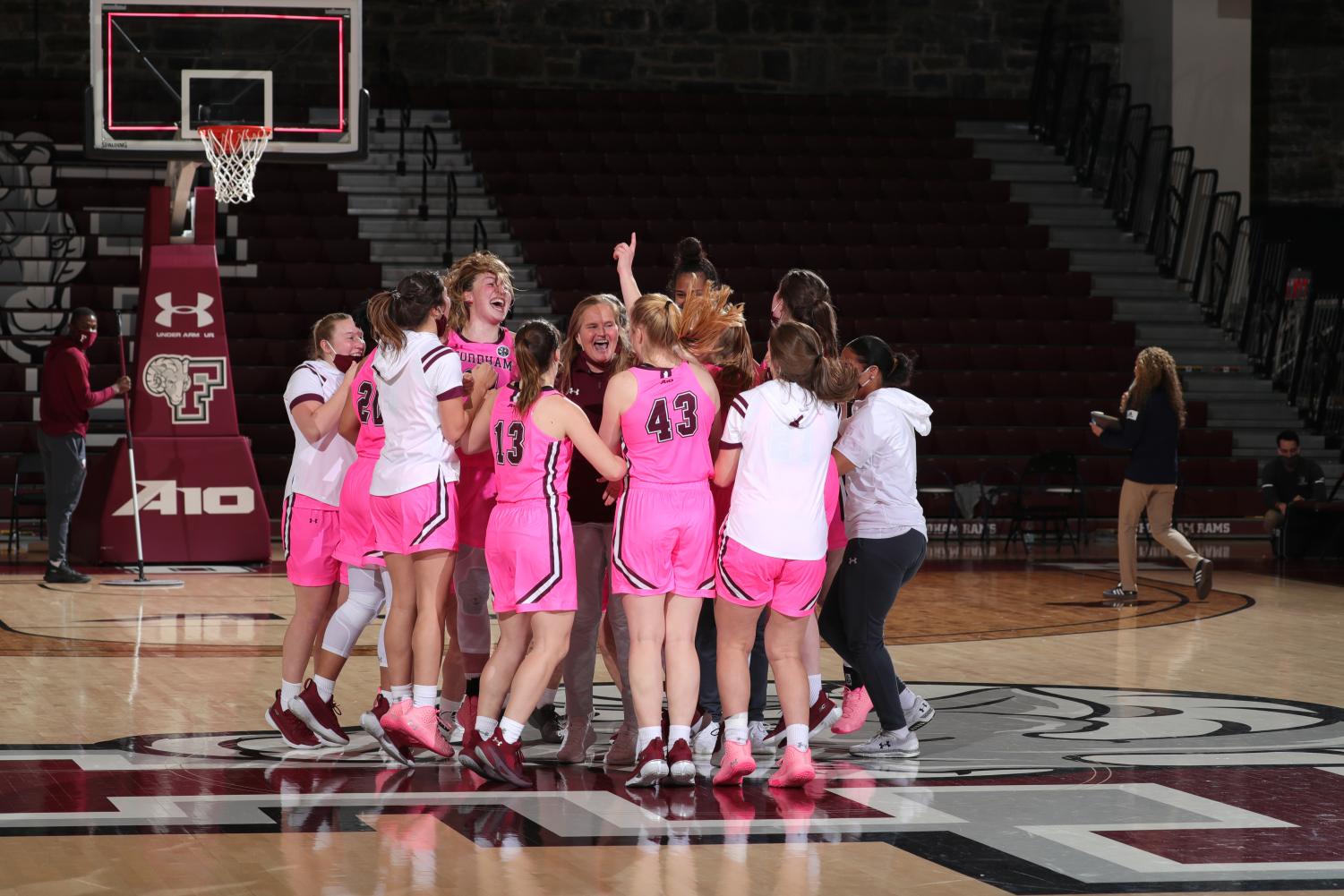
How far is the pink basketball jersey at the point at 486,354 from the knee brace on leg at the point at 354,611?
0.78m

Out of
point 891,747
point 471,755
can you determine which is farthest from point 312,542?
point 891,747

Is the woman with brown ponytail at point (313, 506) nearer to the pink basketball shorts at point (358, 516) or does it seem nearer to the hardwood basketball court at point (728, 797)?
A: the pink basketball shorts at point (358, 516)

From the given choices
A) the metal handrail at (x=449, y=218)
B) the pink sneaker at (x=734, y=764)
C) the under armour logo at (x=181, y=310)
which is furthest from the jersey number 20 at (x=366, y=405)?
the metal handrail at (x=449, y=218)

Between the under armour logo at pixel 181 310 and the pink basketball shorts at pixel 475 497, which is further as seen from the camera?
the under armour logo at pixel 181 310

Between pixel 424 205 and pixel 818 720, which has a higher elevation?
pixel 424 205

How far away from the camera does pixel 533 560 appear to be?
5.12 meters

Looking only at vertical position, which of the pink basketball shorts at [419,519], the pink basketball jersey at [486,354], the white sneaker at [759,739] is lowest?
the white sneaker at [759,739]

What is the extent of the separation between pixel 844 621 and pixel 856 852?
144 centimetres

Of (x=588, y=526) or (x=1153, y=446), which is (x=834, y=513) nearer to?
(x=588, y=526)

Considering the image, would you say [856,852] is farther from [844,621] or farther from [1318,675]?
[1318,675]

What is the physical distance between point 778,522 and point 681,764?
2.52 ft

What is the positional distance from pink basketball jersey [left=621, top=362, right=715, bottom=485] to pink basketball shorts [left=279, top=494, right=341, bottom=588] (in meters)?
1.31

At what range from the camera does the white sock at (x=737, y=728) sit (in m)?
5.06

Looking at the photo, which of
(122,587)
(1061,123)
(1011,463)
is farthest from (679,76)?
(122,587)
